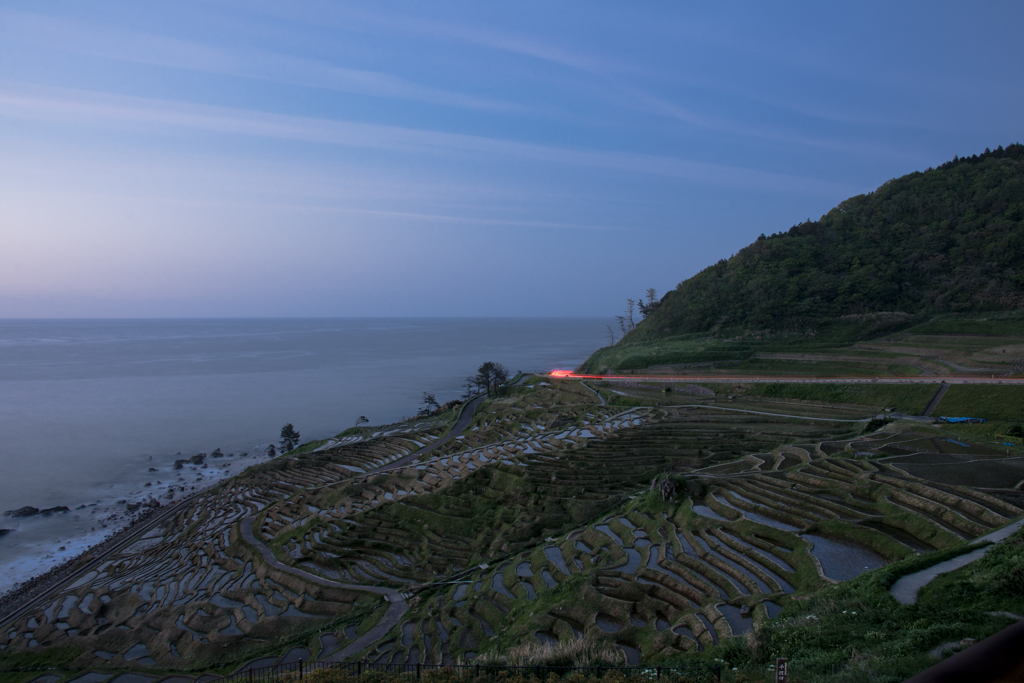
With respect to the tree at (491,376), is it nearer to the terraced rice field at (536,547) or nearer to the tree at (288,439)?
the tree at (288,439)

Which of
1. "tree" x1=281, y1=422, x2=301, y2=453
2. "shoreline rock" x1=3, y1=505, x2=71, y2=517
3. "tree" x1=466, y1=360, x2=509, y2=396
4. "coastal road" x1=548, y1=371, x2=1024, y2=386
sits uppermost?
"coastal road" x1=548, y1=371, x2=1024, y2=386

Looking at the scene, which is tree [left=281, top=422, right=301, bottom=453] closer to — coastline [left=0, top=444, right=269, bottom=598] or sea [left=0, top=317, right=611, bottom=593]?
sea [left=0, top=317, right=611, bottom=593]

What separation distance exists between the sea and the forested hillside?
42368mm

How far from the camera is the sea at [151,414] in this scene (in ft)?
147

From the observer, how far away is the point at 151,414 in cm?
7712

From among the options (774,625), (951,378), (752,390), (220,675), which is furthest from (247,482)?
(951,378)

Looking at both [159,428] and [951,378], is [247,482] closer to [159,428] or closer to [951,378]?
[159,428]

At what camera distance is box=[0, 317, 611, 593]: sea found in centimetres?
4481

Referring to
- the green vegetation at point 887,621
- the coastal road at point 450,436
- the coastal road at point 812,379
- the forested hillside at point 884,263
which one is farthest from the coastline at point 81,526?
the forested hillside at point 884,263

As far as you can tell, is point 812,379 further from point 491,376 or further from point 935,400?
point 491,376

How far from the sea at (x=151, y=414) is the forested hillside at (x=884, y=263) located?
139 ft

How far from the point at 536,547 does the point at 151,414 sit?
7373cm

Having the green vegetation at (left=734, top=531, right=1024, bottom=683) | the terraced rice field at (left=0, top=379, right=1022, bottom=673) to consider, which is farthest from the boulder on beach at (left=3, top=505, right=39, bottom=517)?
the green vegetation at (left=734, top=531, right=1024, bottom=683)

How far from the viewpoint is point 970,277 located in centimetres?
7025
